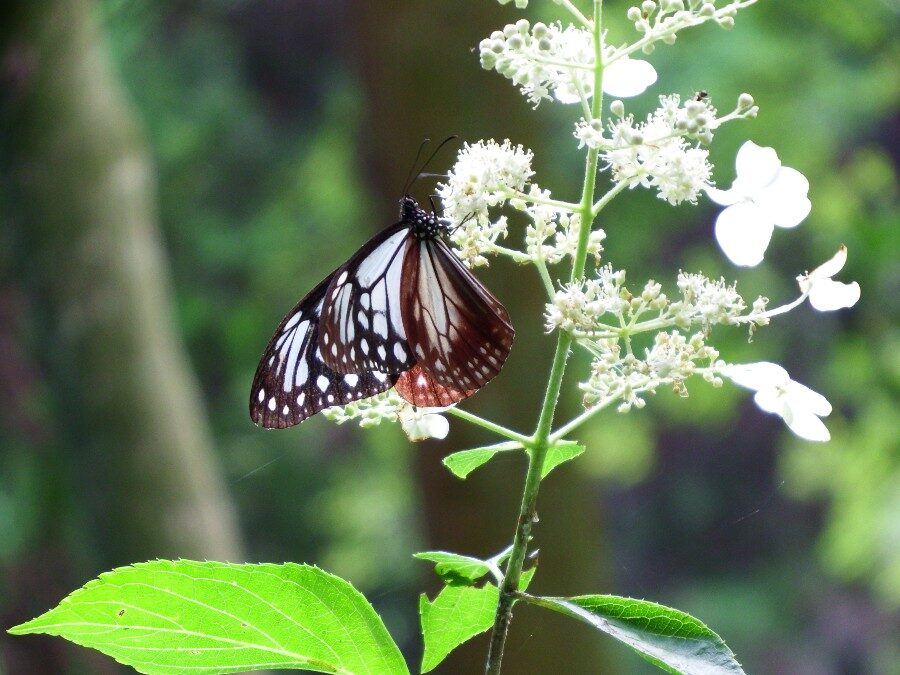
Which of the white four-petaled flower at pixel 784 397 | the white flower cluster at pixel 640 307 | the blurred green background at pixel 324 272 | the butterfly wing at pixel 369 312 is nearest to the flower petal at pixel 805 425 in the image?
the white four-petaled flower at pixel 784 397

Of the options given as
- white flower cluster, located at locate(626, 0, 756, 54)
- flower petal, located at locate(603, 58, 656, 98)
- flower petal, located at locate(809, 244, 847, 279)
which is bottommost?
flower petal, located at locate(809, 244, 847, 279)

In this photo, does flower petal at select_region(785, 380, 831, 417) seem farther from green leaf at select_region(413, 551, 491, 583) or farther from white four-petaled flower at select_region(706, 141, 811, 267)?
green leaf at select_region(413, 551, 491, 583)

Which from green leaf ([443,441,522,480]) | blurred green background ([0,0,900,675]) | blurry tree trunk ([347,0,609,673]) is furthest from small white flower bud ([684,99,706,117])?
blurry tree trunk ([347,0,609,673])

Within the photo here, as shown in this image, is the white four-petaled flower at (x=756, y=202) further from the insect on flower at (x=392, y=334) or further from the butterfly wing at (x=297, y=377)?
the butterfly wing at (x=297, y=377)

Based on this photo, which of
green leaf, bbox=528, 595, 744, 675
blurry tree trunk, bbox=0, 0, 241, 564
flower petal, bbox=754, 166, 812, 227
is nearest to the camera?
green leaf, bbox=528, 595, 744, 675

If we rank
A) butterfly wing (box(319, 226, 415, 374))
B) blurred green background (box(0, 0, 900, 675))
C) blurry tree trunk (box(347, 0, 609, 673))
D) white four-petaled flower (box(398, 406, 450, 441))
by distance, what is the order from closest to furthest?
1. white four-petaled flower (box(398, 406, 450, 441))
2. butterfly wing (box(319, 226, 415, 374))
3. blurred green background (box(0, 0, 900, 675))
4. blurry tree trunk (box(347, 0, 609, 673))

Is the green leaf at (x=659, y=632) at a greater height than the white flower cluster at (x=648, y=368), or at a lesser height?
lesser

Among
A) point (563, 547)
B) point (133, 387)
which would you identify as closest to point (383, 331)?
point (133, 387)
